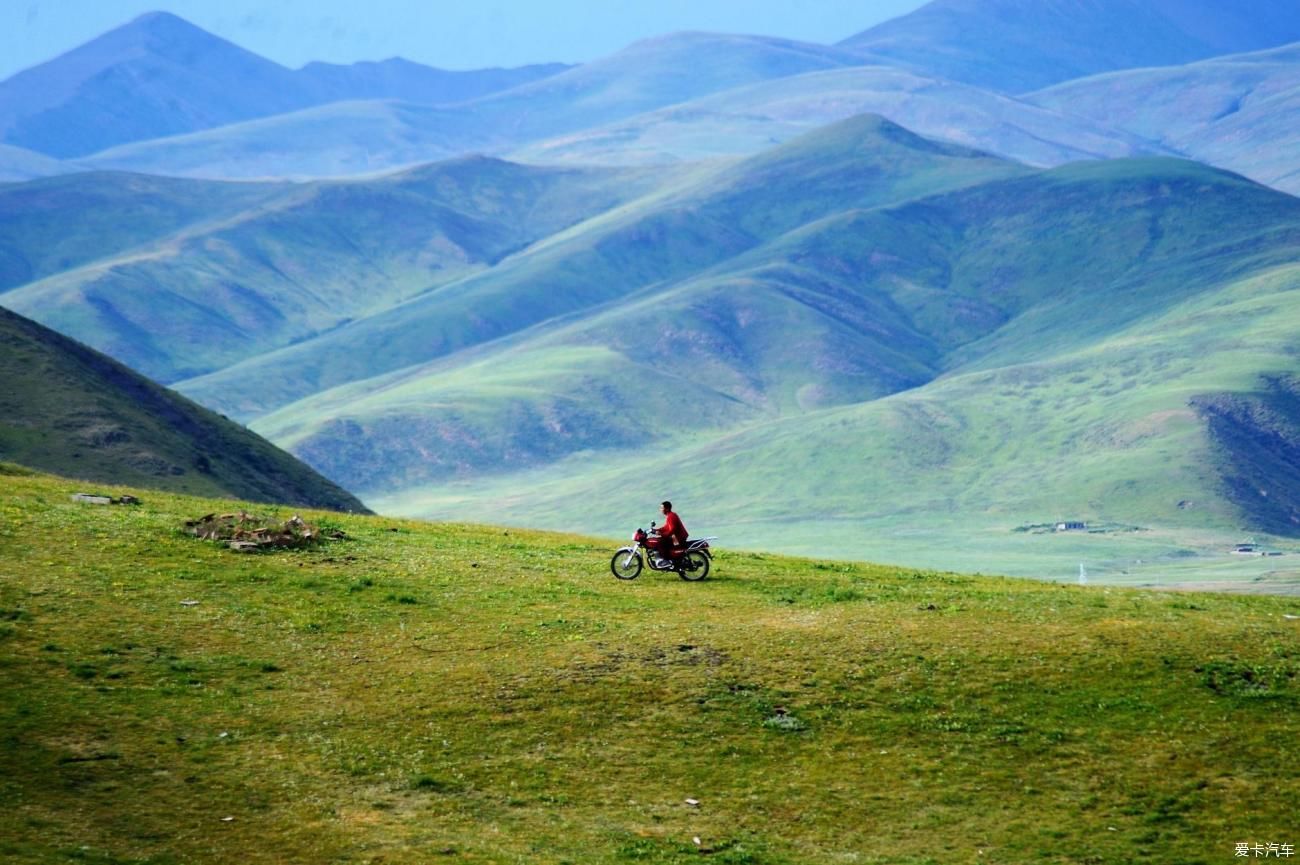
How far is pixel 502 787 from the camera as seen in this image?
111 ft

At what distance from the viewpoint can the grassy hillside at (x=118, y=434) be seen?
113438mm

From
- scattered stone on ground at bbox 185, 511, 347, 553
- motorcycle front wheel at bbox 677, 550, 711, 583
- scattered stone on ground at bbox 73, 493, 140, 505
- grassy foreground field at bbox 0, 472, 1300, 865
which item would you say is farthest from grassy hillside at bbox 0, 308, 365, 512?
motorcycle front wheel at bbox 677, 550, 711, 583

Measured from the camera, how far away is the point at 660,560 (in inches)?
2012

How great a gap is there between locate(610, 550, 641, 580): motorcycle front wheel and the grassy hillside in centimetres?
6637

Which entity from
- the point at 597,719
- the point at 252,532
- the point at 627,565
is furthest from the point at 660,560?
the point at 597,719

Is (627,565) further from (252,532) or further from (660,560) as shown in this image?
(252,532)

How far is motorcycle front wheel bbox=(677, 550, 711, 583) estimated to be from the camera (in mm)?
51094

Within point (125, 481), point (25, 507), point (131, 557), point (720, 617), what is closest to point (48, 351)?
point (125, 481)

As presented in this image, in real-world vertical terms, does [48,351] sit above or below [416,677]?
above

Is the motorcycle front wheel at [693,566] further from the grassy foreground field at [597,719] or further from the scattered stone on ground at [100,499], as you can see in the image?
the scattered stone on ground at [100,499]

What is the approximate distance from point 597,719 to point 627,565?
1446 cm

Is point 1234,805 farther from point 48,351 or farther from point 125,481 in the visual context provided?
point 48,351

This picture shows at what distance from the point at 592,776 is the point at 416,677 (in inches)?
258

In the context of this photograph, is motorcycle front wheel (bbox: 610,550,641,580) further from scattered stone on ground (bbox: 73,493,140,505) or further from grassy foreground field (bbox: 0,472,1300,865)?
scattered stone on ground (bbox: 73,493,140,505)
